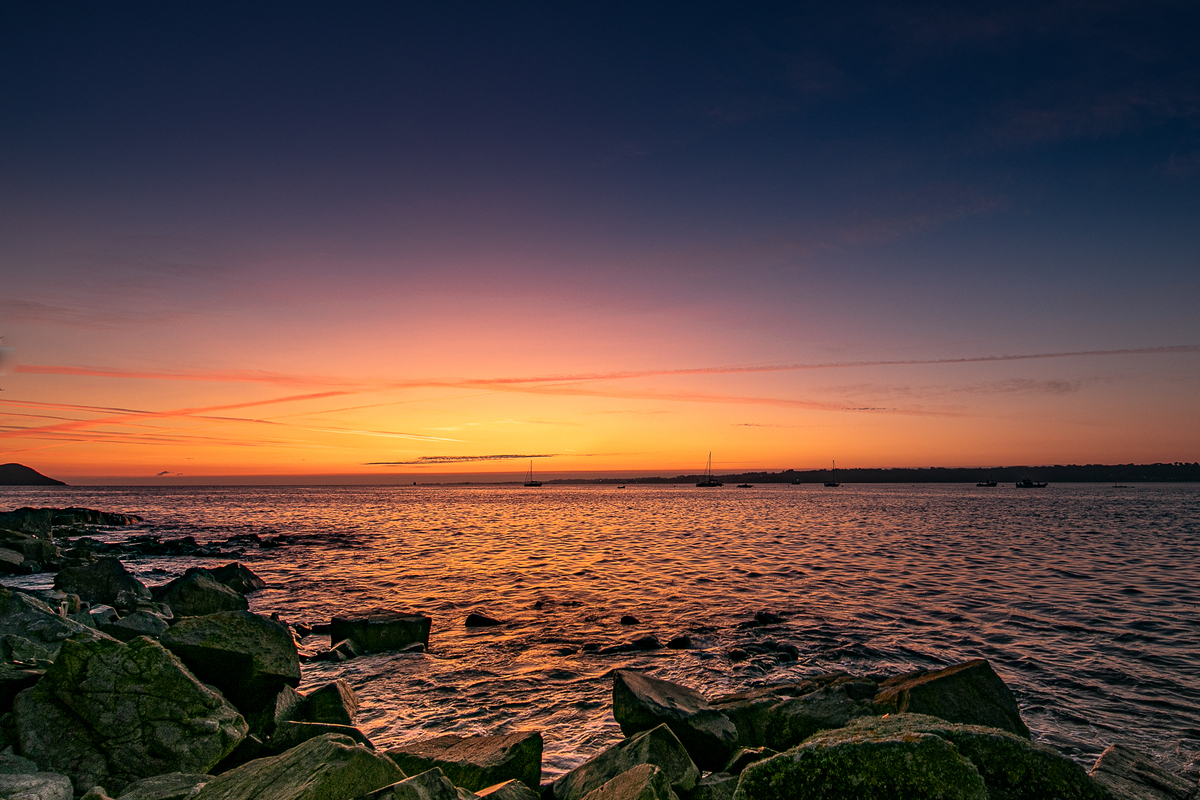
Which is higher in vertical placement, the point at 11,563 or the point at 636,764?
the point at 636,764

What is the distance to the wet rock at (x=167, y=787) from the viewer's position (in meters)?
5.90

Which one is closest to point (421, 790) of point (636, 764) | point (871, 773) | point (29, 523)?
point (636, 764)

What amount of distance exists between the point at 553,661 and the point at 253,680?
272 inches

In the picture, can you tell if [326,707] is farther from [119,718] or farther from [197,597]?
[197,597]

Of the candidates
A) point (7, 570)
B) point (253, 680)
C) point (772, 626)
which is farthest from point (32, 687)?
point (7, 570)

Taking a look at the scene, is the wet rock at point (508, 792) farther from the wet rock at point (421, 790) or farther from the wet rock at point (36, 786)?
the wet rock at point (36, 786)

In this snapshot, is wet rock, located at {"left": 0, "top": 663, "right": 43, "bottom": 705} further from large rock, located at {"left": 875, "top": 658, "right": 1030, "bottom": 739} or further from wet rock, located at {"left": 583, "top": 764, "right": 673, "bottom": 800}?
large rock, located at {"left": 875, "top": 658, "right": 1030, "bottom": 739}

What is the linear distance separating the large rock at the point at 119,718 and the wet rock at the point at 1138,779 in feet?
32.0

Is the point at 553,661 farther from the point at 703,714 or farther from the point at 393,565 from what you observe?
the point at 393,565

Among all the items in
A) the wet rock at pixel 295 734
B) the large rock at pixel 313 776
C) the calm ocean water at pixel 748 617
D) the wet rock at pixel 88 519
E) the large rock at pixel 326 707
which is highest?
the large rock at pixel 313 776

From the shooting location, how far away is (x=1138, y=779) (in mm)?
6207

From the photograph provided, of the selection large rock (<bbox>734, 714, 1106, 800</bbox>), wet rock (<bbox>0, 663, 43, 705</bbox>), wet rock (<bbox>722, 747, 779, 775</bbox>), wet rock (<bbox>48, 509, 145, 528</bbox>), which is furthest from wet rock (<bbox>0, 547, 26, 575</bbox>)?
wet rock (<bbox>48, 509, 145, 528</bbox>)

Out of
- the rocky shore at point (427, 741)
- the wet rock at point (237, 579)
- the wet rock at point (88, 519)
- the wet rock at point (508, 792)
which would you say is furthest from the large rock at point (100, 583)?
the wet rock at point (88, 519)

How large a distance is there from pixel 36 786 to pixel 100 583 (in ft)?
53.2
